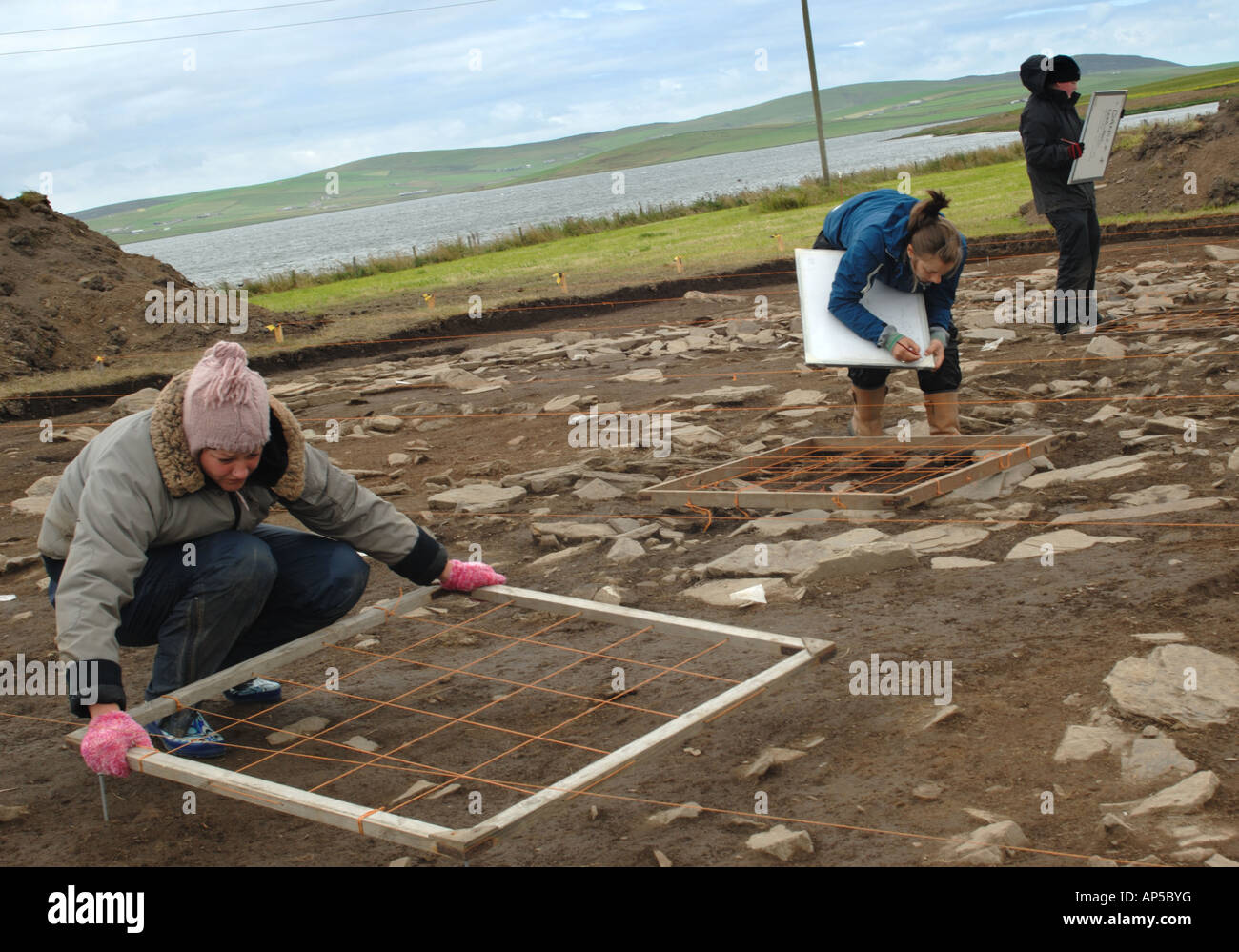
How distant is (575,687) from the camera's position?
4586 mm

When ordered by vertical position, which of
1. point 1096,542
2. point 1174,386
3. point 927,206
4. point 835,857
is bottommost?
point 835,857

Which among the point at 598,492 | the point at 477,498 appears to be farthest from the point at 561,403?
the point at 598,492

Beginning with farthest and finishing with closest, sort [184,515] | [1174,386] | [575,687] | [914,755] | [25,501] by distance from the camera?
[25,501] → [1174,386] → [575,687] → [184,515] → [914,755]

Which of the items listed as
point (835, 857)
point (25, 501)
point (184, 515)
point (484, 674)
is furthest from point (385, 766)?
point (25, 501)

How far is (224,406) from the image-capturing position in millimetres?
3652

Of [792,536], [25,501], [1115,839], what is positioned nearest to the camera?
[1115,839]

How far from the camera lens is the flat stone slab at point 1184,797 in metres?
3.00

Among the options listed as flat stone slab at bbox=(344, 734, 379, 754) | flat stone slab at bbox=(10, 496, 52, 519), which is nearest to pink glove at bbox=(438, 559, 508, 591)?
flat stone slab at bbox=(344, 734, 379, 754)

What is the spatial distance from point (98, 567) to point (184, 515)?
45 centimetres

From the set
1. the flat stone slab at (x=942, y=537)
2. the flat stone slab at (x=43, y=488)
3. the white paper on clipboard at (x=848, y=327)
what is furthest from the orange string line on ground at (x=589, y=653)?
the flat stone slab at (x=43, y=488)

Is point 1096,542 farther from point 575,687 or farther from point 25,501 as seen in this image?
point 25,501

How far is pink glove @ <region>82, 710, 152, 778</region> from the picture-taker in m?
3.47

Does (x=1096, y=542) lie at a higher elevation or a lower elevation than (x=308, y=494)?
lower

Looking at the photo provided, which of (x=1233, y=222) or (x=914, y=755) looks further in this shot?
(x=1233, y=222)
